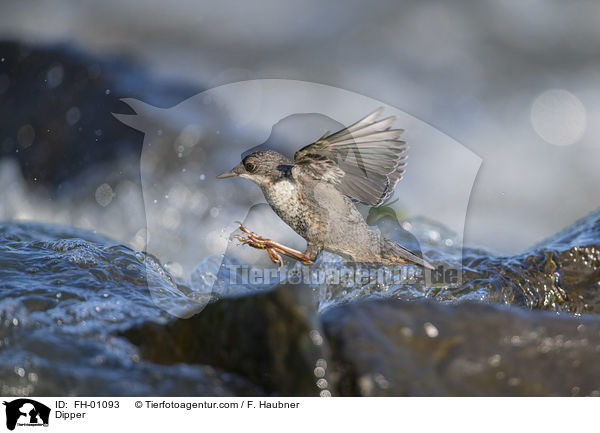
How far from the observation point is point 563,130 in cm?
1035

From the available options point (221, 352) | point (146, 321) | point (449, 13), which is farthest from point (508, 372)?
point (449, 13)

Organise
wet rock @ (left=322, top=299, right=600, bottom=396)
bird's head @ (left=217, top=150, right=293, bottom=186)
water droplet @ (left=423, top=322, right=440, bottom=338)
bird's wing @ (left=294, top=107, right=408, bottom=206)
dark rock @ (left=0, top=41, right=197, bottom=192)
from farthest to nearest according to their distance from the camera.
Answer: dark rock @ (left=0, top=41, right=197, bottom=192) < bird's head @ (left=217, top=150, right=293, bottom=186) < bird's wing @ (left=294, top=107, right=408, bottom=206) < water droplet @ (left=423, top=322, right=440, bottom=338) < wet rock @ (left=322, top=299, right=600, bottom=396)

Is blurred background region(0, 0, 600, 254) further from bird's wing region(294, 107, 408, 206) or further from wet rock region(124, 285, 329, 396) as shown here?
wet rock region(124, 285, 329, 396)

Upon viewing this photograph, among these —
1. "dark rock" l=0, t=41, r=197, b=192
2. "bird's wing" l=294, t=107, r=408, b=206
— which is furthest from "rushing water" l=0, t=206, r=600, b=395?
"dark rock" l=0, t=41, r=197, b=192

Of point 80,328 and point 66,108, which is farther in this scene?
point 66,108

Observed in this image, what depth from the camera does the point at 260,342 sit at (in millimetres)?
2518

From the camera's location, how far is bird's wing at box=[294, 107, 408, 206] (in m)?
3.09

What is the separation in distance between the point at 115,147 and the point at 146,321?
5.61 m

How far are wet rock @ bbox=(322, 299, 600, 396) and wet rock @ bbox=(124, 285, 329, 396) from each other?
0.14m

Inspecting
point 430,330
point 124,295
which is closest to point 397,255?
point 430,330

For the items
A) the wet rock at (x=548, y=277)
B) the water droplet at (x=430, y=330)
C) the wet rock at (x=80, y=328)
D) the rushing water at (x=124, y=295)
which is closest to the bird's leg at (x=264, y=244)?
the rushing water at (x=124, y=295)

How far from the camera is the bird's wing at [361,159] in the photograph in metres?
3.09
